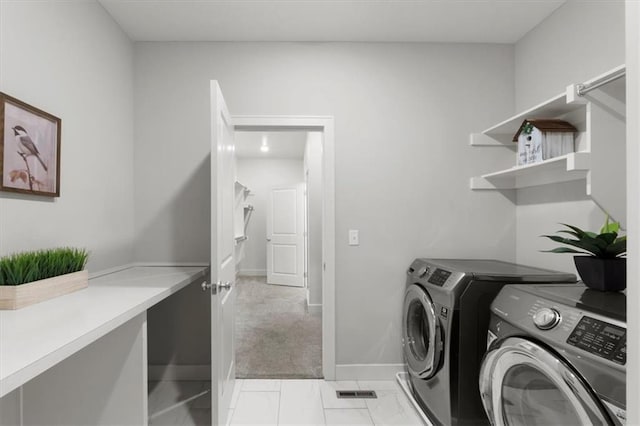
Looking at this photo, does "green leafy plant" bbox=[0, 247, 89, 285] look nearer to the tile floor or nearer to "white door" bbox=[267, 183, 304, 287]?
the tile floor

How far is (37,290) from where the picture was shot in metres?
1.25

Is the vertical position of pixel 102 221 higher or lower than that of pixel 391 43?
lower

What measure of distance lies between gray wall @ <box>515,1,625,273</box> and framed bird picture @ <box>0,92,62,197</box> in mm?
2841

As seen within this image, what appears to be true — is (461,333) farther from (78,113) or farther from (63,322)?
(78,113)

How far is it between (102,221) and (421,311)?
6.93 ft

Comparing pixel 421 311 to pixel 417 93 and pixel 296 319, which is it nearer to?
pixel 417 93

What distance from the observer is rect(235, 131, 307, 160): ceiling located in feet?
16.9

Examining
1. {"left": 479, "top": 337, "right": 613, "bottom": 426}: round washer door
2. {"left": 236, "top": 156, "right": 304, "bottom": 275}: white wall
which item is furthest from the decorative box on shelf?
{"left": 236, "top": 156, "right": 304, "bottom": 275}: white wall

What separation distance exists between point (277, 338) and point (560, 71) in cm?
314

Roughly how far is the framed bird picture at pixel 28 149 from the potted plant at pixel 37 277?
332mm

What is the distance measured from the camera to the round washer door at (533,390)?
98 cm

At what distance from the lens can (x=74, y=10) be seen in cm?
A: 182

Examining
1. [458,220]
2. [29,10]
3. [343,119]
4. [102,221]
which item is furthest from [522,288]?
[29,10]

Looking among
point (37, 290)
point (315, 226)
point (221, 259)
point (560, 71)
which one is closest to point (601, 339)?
point (221, 259)
